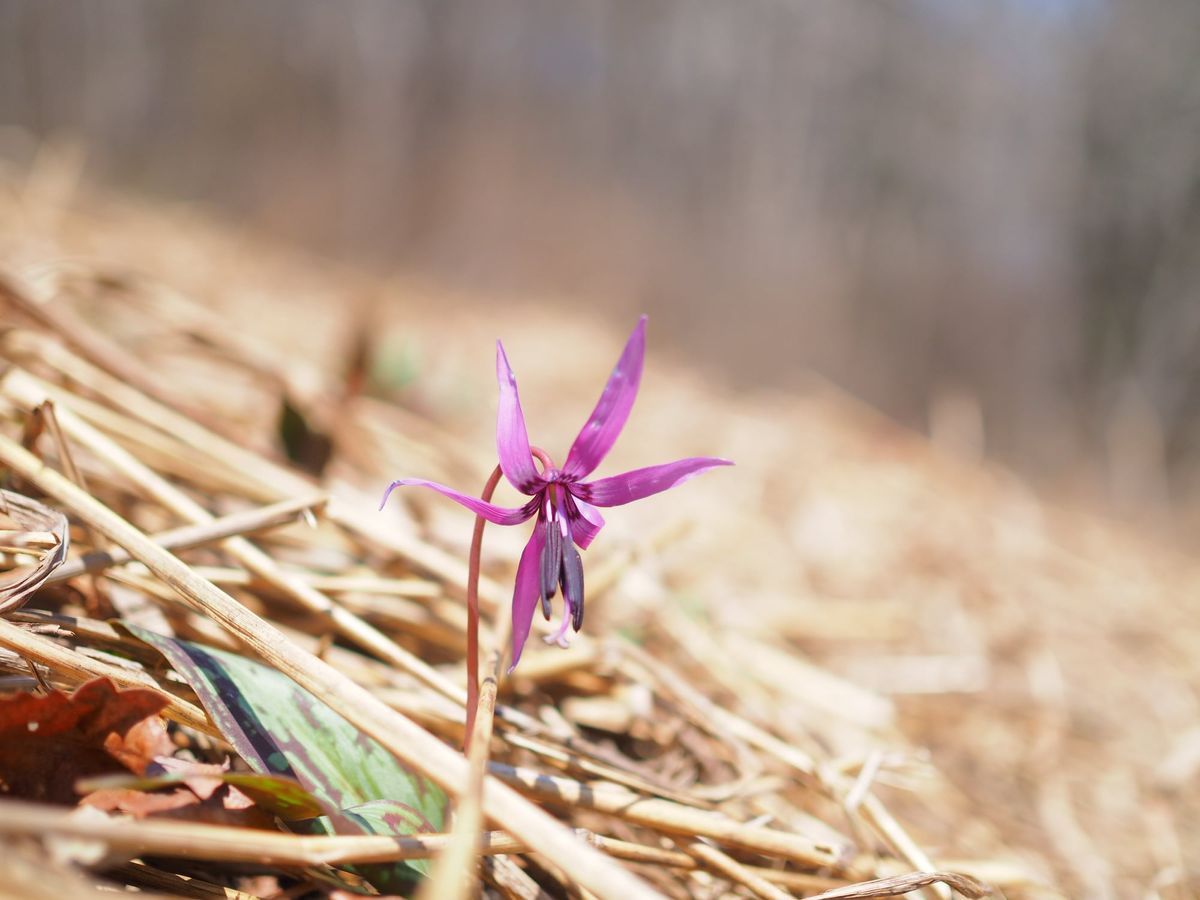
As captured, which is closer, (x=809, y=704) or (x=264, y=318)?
(x=809, y=704)

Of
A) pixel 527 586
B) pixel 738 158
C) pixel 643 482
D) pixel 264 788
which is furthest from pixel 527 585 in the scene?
pixel 738 158

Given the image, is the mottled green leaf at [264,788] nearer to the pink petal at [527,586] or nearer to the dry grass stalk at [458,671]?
the dry grass stalk at [458,671]

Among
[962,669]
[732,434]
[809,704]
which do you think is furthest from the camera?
[732,434]

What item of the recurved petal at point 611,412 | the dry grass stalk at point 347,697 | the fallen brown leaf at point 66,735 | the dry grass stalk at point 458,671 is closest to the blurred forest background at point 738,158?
the dry grass stalk at point 458,671

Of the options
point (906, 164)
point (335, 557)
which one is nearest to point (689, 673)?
point (335, 557)

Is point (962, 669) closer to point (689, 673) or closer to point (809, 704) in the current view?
point (809, 704)

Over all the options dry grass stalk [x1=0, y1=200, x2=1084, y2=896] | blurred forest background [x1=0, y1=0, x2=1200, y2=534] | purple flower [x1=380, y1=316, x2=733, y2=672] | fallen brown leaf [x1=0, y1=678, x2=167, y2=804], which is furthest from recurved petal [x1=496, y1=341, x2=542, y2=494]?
blurred forest background [x1=0, y1=0, x2=1200, y2=534]
